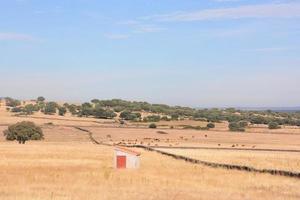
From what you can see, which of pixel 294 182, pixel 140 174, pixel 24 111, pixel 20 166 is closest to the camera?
pixel 294 182

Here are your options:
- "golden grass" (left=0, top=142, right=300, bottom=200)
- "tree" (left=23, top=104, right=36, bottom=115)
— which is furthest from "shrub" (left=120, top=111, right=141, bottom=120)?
"golden grass" (left=0, top=142, right=300, bottom=200)

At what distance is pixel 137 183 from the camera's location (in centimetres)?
2797

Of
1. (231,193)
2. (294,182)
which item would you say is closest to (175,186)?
(231,193)

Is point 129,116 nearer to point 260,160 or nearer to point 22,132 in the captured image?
point 22,132

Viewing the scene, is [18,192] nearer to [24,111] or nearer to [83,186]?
[83,186]

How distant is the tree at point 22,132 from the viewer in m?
85.0

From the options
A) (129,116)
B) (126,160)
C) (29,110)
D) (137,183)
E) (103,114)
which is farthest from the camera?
(29,110)

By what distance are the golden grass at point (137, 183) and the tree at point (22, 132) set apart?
4655cm

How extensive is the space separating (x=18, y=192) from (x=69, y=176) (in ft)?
25.7

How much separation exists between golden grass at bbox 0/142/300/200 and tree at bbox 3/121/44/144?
1833 inches

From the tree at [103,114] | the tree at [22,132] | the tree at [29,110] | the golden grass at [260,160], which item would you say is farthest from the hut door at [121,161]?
the tree at [29,110]

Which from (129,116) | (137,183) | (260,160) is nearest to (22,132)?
(260,160)

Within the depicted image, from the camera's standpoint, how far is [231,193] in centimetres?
2419

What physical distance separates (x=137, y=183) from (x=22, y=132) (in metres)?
59.4
